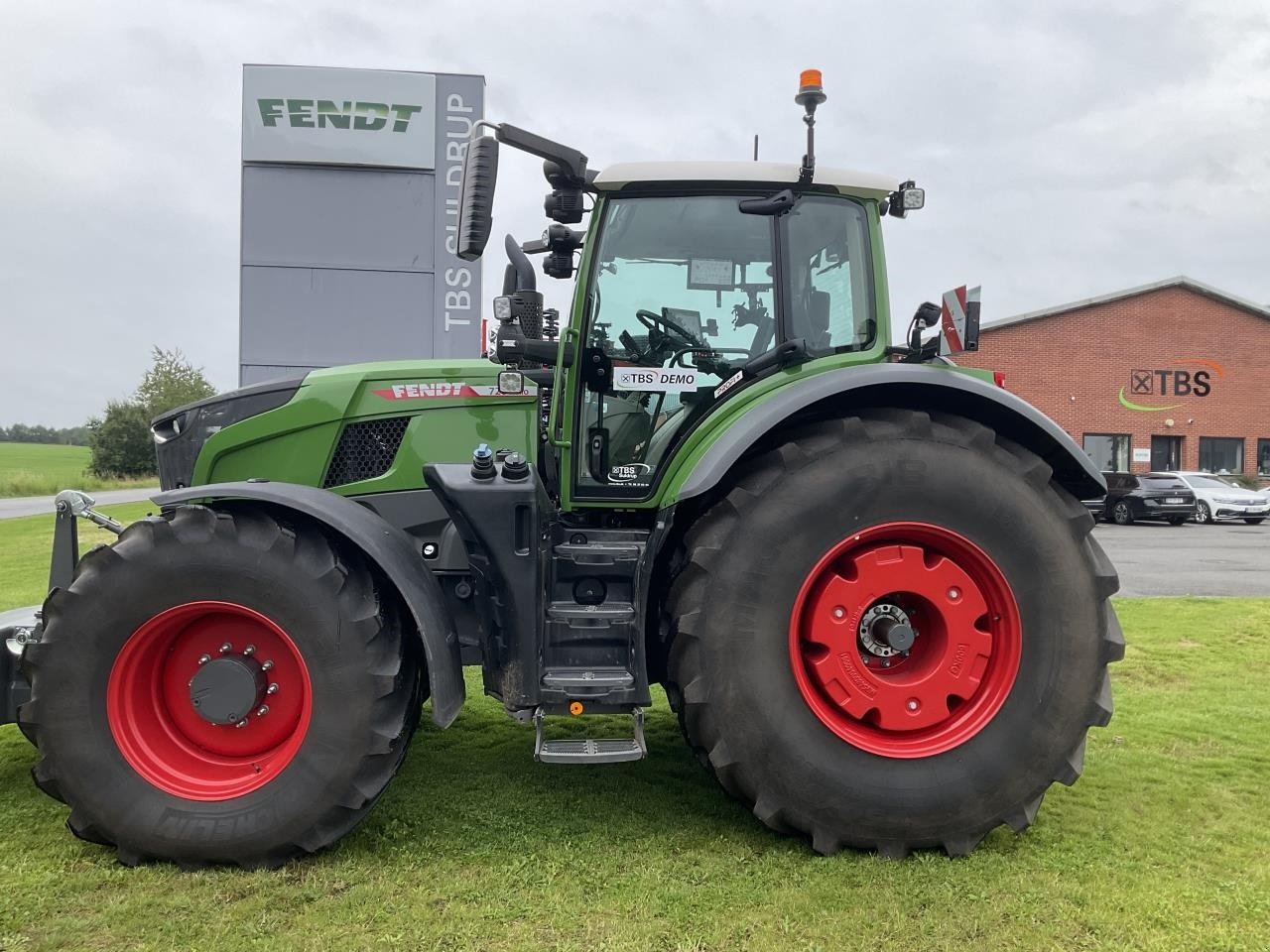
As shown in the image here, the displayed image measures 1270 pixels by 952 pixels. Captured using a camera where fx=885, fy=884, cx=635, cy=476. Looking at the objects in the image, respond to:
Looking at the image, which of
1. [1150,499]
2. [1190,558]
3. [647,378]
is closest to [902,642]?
[647,378]

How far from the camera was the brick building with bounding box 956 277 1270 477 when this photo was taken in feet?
94.6

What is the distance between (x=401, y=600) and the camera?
3.10 meters

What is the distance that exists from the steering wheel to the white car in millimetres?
21377

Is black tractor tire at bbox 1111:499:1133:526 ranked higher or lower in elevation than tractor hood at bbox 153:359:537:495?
lower

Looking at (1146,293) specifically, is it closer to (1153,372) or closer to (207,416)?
(1153,372)

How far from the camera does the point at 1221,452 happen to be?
96.5 ft

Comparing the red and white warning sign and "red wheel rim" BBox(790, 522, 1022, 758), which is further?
the red and white warning sign

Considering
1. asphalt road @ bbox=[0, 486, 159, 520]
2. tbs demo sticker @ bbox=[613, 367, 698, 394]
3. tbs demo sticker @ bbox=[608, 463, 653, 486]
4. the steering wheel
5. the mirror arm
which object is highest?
the mirror arm

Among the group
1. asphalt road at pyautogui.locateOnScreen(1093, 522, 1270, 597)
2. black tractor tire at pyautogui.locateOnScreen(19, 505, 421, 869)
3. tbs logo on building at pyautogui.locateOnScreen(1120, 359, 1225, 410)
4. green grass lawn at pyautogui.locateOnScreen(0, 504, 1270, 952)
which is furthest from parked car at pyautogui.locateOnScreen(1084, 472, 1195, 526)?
Answer: black tractor tire at pyautogui.locateOnScreen(19, 505, 421, 869)

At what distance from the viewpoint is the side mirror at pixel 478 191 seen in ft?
9.43

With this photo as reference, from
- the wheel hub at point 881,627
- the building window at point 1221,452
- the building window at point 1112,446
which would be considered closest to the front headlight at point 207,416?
the wheel hub at point 881,627

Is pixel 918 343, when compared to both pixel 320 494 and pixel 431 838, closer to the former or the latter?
pixel 320 494

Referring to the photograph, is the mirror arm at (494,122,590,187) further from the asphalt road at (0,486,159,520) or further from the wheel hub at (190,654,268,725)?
the asphalt road at (0,486,159,520)

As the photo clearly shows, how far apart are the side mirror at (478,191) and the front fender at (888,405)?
1050 mm
